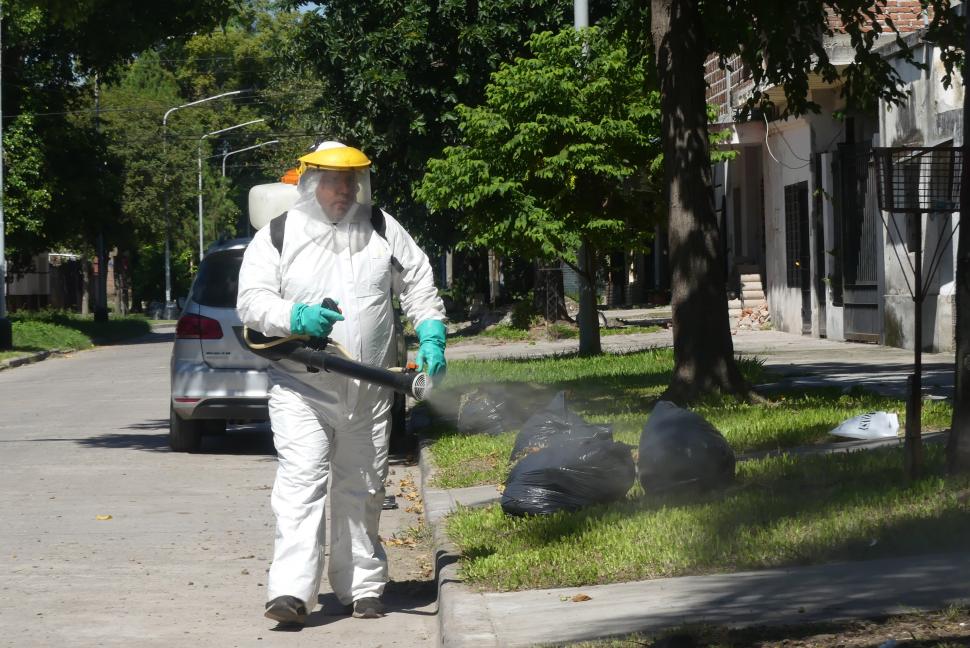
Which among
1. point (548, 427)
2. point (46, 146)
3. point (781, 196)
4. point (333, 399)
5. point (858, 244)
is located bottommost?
point (548, 427)

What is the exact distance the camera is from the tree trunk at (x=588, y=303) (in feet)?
61.8

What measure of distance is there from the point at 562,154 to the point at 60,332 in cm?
2042

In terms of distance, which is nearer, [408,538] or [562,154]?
[408,538]

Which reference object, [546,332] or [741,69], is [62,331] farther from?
[741,69]

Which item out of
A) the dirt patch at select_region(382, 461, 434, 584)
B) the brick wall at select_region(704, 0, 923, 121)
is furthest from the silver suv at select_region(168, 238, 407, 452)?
the brick wall at select_region(704, 0, 923, 121)

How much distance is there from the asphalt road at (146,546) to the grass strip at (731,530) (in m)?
0.47

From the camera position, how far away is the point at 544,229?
59.3ft

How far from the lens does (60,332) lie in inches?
1363

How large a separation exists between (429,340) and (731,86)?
22.5m

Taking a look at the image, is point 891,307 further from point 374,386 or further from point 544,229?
point 374,386

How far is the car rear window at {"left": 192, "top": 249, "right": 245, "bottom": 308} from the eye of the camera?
11867 millimetres

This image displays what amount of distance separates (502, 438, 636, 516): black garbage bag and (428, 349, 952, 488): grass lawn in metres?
0.68

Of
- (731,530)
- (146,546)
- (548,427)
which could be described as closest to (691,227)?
(548,427)

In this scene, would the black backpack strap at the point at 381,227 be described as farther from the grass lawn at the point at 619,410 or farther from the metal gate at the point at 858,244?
the metal gate at the point at 858,244
